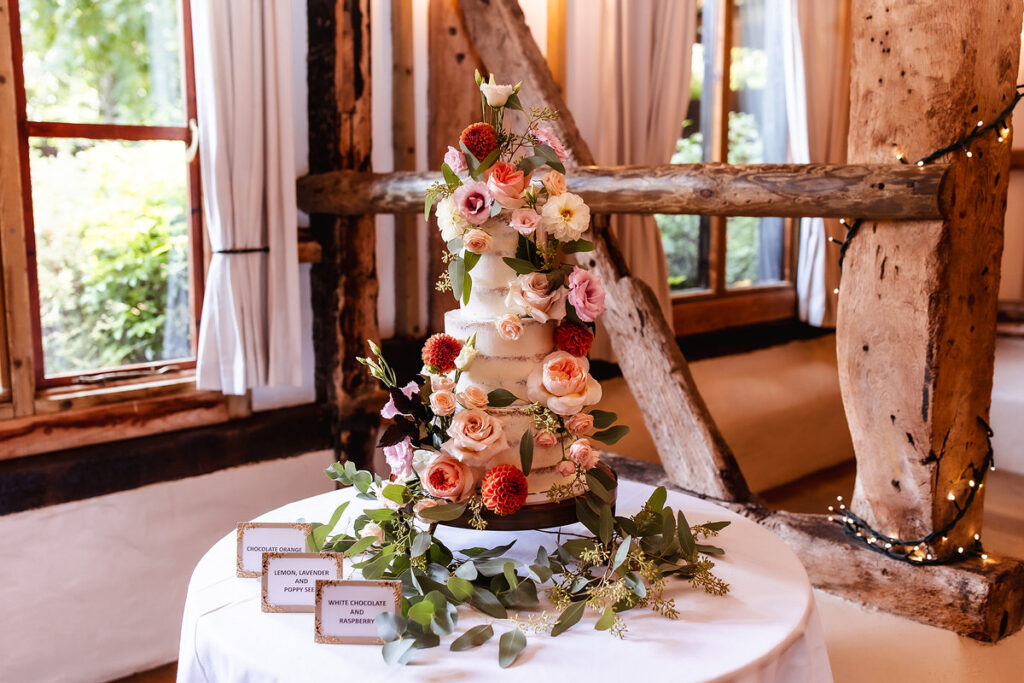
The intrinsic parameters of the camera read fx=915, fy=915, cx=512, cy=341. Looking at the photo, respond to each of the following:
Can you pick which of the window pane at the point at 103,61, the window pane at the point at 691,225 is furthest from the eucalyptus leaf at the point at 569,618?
the window pane at the point at 691,225

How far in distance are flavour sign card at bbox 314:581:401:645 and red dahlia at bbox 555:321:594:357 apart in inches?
20.2

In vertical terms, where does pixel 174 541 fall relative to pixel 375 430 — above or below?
below

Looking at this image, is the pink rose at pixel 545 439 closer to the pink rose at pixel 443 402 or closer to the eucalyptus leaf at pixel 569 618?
the pink rose at pixel 443 402

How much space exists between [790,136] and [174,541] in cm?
388

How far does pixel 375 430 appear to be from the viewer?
12.2ft

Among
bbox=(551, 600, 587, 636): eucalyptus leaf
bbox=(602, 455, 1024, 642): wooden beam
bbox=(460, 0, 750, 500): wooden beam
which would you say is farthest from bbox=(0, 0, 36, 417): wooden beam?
bbox=(602, 455, 1024, 642): wooden beam

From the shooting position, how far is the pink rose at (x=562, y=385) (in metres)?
1.58

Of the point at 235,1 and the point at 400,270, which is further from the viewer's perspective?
the point at 400,270

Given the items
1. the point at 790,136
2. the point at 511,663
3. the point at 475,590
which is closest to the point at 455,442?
the point at 475,590

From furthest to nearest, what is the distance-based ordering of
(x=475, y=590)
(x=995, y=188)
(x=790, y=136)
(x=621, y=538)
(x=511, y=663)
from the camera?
(x=790, y=136) → (x=995, y=188) → (x=621, y=538) → (x=475, y=590) → (x=511, y=663)

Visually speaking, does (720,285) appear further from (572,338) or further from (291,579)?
(291,579)

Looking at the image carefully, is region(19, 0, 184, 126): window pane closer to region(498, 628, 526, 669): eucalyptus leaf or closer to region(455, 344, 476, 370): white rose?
region(455, 344, 476, 370): white rose

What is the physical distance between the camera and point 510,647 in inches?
53.5

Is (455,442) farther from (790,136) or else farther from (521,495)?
(790,136)
